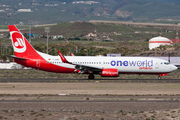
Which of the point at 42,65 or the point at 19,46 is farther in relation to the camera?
the point at 19,46

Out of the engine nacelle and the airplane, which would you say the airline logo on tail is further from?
the engine nacelle

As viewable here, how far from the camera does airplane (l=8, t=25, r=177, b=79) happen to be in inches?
1715

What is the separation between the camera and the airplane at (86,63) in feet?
143

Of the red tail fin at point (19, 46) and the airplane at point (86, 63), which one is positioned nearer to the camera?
the airplane at point (86, 63)

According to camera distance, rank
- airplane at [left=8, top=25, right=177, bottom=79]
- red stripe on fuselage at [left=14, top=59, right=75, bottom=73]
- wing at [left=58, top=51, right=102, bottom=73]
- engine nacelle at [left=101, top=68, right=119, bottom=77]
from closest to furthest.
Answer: engine nacelle at [left=101, top=68, right=119, bottom=77] < wing at [left=58, top=51, right=102, bottom=73] < airplane at [left=8, top=25, right=177, bottom=79] < red stripe on fuselage at [left=14, top=59, right=75, bottom=73]

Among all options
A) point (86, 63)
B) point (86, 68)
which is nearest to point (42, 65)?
point (86, 63)

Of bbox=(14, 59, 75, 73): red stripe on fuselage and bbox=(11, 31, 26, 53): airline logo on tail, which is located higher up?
bbox=(11, 31, 26, 53): airline logo on tail

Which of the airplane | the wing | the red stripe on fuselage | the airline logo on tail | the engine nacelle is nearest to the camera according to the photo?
the engine nacelle

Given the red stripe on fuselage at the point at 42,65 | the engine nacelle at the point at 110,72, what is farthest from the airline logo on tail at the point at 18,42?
the engine nacelle at the point at 110,72

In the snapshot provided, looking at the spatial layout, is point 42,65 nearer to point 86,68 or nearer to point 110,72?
point 86,68

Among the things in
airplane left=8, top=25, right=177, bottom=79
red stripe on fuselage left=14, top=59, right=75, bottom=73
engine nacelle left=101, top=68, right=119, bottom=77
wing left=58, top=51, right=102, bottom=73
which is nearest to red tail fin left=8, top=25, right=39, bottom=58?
airplane left=8, top=25, right=177, bottom=79

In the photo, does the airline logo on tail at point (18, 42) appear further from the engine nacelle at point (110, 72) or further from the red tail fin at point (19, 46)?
the engine nacelle at point (110, 72)

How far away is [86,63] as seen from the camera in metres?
44.0

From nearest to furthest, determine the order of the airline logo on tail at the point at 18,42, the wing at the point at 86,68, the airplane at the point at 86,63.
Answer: the wing at the point at 86,68 < the airplane at the point at 86,63 < the airline logo on tail at the point at 18,42
